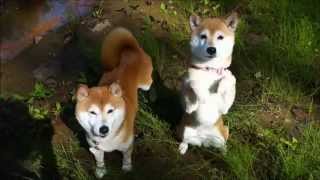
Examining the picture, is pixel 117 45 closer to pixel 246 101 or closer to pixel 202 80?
pixel 202 80

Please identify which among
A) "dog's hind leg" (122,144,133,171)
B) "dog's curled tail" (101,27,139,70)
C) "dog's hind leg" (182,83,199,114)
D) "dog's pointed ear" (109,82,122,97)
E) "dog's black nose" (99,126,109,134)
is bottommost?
"dog's hind leg" (122,144,133,171)

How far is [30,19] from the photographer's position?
18.8ft

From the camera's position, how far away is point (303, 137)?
3.88 meters

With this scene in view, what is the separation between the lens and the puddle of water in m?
5.38

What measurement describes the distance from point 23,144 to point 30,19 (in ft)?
6.39

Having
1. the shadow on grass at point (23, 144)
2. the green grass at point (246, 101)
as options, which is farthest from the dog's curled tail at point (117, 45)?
the shadow on grass at point (23, 144)

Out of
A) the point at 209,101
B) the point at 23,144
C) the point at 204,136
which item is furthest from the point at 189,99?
the point at 23,144

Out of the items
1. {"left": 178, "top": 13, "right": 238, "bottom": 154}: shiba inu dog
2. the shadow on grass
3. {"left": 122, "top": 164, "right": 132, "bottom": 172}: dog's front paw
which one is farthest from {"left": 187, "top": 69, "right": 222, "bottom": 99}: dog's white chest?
the shadow on grass

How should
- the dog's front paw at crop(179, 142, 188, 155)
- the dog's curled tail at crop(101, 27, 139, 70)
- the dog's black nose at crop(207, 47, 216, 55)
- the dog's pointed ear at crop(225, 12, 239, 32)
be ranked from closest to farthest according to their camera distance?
the dog's black nose at crop(207, 47, 216, 55), the dog's pointed ear at crop(225, 12, 239, 32), the dog's front paw at crop(179, 142, 188, 155), the dog's curled tail at crop(101, 27, 139, 70)

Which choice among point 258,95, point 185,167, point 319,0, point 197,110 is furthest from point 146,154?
point 319,0

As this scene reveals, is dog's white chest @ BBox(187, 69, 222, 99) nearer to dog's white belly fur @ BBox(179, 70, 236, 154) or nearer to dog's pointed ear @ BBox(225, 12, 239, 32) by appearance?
dog's white belly fur @ BBox(179, 70, 236, 154)

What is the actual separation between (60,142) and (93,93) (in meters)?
0.75

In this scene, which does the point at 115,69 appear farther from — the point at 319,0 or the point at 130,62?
the point at 319,0

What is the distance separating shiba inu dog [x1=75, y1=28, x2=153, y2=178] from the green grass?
0.63 feet
